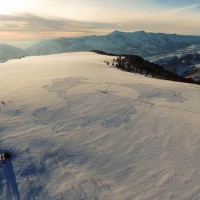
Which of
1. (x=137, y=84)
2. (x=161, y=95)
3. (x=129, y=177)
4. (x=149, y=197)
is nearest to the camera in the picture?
(x=149, y=197)

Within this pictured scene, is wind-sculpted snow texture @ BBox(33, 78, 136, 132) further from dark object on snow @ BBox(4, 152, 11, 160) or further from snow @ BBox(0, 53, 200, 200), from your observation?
dark object on snow @ BBox(4, 152, 11, 160)

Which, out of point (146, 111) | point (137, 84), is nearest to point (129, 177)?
point (146, 111)

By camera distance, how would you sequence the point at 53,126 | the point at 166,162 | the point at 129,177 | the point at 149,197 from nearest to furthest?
the point at 149,197, the point at 129,177, the point at 166,162, the point at 53,126

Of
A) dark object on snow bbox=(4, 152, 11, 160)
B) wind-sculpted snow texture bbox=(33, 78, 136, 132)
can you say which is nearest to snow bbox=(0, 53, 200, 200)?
wind-sculpted snow texture bbox=(33, 78, 136, 132)

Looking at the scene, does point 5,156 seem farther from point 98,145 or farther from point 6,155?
point 98,145

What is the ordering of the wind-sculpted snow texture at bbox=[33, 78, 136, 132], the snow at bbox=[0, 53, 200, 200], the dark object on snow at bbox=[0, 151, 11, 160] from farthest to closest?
the wind-sculpted snow texture at bbox=[33, 78, 136, 132]
the dark object on snow at bbox=[0, 151, 11, 160]
the snow at bbox=[0, 53, 200, 200]

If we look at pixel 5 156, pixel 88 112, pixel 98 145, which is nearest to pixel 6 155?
pixel 5 156

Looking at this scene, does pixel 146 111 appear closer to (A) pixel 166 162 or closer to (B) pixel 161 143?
(B) pixel 161 143

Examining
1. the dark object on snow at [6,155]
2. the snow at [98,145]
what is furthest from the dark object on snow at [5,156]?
the snow at [98,145]
